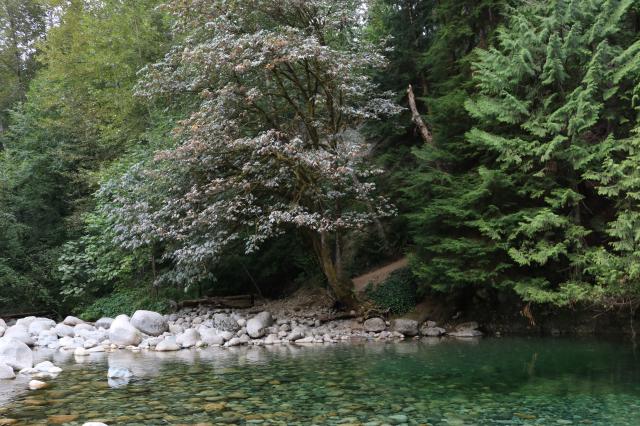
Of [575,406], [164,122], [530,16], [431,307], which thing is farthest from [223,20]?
[575,406]

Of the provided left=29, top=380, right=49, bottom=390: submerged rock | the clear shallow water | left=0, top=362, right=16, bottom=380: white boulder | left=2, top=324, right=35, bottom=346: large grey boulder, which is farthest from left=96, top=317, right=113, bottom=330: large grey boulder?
left=29, top=380, right=49, bottom=390: submerged rock

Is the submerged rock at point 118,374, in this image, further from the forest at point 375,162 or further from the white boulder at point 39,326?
the white boulder at point 39,326

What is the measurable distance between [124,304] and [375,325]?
8.73m

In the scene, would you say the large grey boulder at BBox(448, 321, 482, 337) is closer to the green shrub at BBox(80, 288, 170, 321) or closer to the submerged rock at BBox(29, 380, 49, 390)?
the submerged rock at BBox(29, 380, 49, 390)

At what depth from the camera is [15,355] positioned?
864 centimetres

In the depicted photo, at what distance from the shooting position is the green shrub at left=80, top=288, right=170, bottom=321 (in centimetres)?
1552

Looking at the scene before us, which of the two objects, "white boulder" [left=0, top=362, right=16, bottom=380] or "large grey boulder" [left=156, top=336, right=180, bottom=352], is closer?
"white boulder" [left=0, top=362, right=16, bottom=380]

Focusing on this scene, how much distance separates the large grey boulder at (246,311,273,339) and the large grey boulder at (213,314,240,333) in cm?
61

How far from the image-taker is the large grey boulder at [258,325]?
1238cm

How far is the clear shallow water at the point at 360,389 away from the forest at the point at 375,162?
7.31ft

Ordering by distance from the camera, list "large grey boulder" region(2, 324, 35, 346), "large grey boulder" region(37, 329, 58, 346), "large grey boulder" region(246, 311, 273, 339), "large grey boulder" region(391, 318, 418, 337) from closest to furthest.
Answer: "large grey boulder" region(391, 318, 418, 337) < "large grey boulder" region(2, 324, 35, 346) < "large grey boulder" region(246, 311, 273, 339) < "large grey boulder" region(37, 329, 58, 346)

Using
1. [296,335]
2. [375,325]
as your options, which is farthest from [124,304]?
[375,325]

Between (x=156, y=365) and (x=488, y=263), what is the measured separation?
733 cm

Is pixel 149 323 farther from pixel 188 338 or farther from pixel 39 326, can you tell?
pixel 39 326
